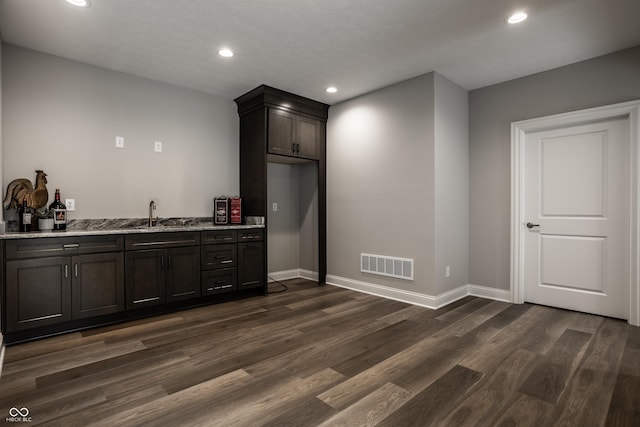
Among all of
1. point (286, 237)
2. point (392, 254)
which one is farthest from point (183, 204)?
point (392, 254)

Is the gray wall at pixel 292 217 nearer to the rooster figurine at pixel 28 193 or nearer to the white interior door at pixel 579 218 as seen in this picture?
the rooster figurine at pixel 28 193

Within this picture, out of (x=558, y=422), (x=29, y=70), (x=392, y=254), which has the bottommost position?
(x=558, y=422)

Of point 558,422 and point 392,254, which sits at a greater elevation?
point 392,254

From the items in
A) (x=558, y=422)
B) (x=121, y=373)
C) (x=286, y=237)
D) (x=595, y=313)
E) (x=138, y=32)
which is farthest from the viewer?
(x=286, y=237)

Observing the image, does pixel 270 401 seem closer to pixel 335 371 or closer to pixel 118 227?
pixel 335 371

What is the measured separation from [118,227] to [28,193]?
82 cm

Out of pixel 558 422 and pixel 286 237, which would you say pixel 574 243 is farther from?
pixel 286 237

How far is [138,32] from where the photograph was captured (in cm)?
289

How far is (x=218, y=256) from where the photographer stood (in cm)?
390

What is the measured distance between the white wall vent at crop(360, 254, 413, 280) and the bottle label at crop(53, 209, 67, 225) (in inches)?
128

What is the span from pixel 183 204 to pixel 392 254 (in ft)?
8.62

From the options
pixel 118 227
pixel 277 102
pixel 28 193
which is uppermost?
pixel 277 102

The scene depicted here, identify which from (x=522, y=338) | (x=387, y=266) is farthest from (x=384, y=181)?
(x=522, y=338)

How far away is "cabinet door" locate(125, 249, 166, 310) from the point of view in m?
3.25
